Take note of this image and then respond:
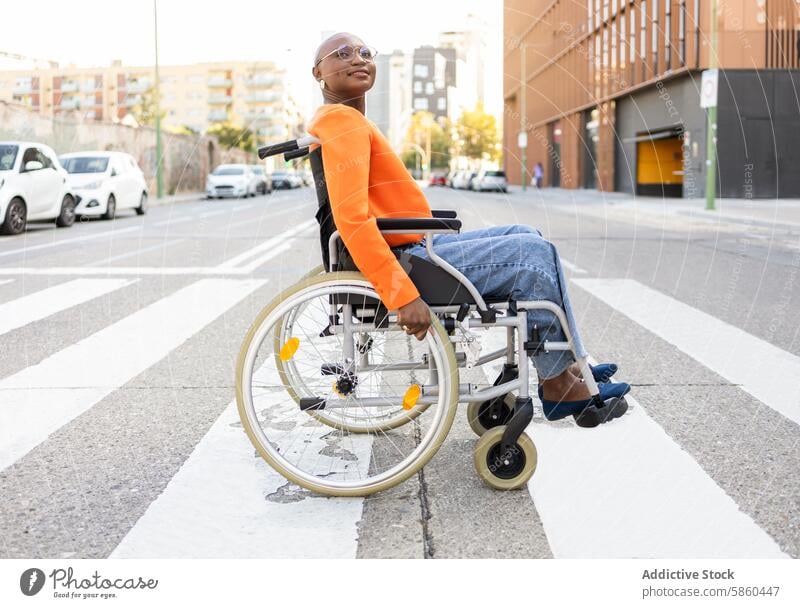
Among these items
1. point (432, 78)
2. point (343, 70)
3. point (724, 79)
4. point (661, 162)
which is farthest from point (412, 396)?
point (661, 162)

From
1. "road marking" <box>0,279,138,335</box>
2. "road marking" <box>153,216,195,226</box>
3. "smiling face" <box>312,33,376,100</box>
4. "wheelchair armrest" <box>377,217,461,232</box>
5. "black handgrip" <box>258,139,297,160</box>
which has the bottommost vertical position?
"road marking" <box>0,279,138,335</box>

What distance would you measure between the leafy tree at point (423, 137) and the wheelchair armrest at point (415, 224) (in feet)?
2.44

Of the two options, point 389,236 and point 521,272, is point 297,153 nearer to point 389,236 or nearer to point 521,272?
point 389,236

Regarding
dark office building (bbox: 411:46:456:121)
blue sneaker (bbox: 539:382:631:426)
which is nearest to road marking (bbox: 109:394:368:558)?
blue sneaker (bbox: 539:382:631:426)

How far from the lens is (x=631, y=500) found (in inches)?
114

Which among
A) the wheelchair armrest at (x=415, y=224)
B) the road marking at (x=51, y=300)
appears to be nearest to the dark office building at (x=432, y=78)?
the wheelchair armrest at (x=415, y=224)

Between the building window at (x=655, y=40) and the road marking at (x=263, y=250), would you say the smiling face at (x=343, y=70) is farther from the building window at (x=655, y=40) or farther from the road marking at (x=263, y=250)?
the building window at (x=655, y=40)

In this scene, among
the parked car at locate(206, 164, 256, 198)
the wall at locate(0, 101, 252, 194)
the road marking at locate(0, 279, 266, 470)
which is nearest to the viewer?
the road marking at locate(0, 279, 266, 470)

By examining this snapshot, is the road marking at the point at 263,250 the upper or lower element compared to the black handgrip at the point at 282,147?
lower

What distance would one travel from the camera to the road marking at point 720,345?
4461 millimetres

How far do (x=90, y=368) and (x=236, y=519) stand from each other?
8.21 ft

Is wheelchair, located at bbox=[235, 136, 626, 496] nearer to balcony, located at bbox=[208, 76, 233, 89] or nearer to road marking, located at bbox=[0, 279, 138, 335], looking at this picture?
balcony, located at bbox=[208, 76, 233, 89]

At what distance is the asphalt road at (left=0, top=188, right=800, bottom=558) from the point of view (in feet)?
8.59

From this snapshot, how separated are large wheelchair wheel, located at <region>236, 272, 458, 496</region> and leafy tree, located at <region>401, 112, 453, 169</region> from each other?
2.43 ft
